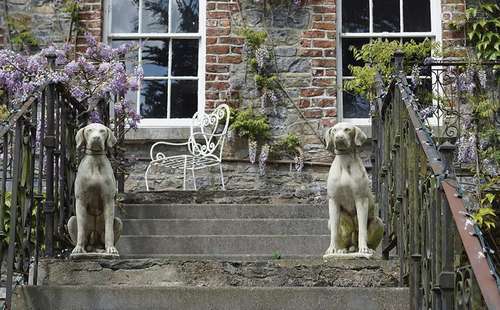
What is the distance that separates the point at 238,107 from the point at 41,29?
2096 mm

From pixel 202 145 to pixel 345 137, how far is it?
3.73 meters

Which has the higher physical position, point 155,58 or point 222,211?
point 155,58

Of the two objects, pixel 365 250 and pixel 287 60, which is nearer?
pixel 365 250

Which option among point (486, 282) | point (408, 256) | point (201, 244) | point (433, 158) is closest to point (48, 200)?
point (201, 244)

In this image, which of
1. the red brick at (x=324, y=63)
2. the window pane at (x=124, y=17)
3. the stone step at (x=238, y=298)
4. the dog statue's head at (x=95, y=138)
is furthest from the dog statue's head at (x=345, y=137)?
the window pane at (x=124, y=17)

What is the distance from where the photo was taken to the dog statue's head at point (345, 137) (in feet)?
17.7

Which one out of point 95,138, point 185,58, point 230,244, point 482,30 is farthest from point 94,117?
point 482,30

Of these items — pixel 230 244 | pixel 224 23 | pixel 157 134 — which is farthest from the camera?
pixel 224 23

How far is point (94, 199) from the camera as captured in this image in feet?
18.0

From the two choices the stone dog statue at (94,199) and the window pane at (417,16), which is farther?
the window pane at (417,16)

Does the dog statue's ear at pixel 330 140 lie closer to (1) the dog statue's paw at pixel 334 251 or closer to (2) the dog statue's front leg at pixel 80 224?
(1) the dog statue's paw at pixel 334 251

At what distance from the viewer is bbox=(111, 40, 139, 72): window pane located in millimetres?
9510

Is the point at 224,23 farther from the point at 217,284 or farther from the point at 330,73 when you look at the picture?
the point at 217,284

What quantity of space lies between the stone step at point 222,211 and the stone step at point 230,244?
1.91ft
